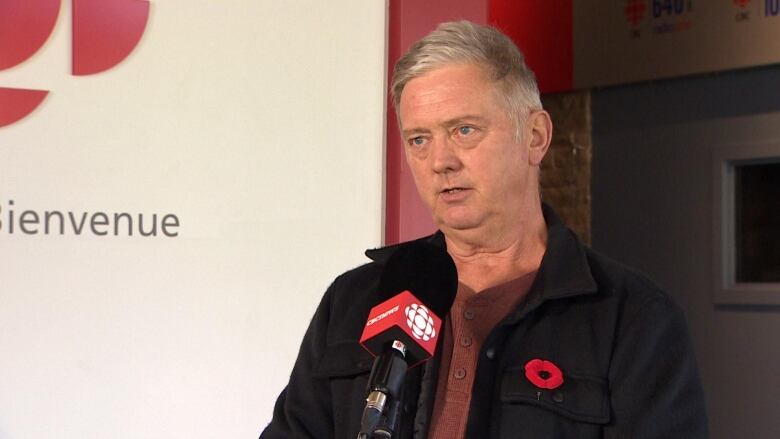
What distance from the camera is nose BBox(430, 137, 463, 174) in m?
1.71

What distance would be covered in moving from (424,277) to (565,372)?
0.26m

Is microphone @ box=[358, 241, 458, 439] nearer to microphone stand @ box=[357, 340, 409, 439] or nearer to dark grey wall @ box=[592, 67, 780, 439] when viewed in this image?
microphone stand @ box=[357, 340, 409, 439]

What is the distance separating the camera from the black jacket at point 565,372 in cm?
156

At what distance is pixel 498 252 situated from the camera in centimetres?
181

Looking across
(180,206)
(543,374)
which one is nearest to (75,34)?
(180,206)

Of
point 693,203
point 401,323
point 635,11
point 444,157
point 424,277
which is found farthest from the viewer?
point 635,11

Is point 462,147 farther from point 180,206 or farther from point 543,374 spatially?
point 180,206

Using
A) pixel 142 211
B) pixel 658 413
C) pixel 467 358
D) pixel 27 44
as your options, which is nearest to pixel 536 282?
pixel 467 358

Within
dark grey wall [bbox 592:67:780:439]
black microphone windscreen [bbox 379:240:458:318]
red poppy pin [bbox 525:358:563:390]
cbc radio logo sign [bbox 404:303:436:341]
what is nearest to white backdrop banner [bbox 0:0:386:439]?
black microphone windscreen [bbox 379:240:458:318]

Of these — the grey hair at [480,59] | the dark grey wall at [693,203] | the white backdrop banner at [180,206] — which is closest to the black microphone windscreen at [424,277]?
the grey hair at [480,59]

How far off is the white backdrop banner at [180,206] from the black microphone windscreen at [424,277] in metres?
1.22

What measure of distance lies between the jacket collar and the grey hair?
7.1 inches

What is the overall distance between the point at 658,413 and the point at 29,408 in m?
1.56

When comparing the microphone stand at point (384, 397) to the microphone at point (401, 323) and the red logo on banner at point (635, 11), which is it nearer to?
the microphone at point (401, 323)
